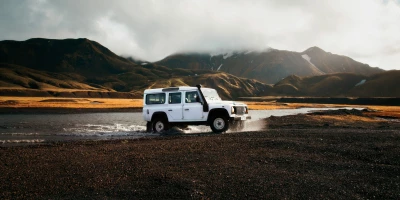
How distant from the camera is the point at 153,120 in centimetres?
2206

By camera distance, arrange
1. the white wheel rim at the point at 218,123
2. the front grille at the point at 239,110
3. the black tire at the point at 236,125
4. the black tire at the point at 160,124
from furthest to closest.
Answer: the black tire at the point at 160,124, the black tire at the point at 236,125, the front grille at the point at 239,110, the white wheel rim at the point at 218,123

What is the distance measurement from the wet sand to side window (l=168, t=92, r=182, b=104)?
7.79m

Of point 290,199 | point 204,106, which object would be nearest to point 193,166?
point 290,199

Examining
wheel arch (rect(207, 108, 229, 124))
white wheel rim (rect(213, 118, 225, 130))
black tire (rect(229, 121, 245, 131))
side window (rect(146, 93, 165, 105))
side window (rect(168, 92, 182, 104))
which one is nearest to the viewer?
wheel arch (rect(207, 108, 229, 124))

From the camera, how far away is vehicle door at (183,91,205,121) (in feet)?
67.0

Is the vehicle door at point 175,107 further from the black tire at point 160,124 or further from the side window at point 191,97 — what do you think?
the black tire at point 160,124

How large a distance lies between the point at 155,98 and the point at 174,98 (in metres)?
1.83

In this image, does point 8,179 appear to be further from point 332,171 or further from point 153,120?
point 153,120

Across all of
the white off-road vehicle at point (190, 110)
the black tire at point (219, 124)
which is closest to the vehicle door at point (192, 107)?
the white off-road vehicle at point (190, 110)

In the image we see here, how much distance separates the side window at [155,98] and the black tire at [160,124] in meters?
1.34

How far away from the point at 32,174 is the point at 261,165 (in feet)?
24.7

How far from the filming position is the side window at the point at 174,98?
21308 millimetres

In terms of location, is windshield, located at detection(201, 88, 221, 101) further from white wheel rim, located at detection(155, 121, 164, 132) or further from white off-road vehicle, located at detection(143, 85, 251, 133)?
white wheel rim, located at detection(155, 121, 164, 132)

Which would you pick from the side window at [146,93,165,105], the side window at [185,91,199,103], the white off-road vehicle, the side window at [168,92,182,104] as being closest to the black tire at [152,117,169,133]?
the white off-road vehicle
